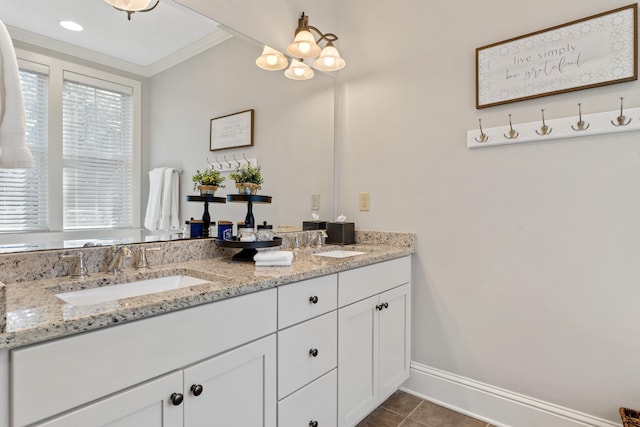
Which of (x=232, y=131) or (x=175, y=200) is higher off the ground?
(x=232, y=131)

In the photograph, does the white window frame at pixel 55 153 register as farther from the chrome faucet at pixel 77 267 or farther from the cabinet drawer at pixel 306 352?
the cabinet drawer at pixel 306 352

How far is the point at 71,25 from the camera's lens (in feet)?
4.04

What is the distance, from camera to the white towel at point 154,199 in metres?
1.47

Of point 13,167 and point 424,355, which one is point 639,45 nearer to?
point 424,355

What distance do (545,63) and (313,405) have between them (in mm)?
1881

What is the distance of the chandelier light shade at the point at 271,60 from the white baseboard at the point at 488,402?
1964 millimetres

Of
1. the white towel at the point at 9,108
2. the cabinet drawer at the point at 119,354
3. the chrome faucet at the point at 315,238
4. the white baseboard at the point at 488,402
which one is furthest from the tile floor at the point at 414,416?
the white towel at the point at 9,108

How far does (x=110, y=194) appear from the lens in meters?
1.35

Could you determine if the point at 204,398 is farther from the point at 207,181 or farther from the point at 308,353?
the point at 207,181

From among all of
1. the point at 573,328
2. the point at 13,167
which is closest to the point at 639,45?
the point at 573,328

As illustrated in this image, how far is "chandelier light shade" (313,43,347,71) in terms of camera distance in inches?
83.4

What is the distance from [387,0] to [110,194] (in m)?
1.99

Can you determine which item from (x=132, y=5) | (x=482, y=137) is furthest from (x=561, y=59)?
(x=132, y=5)

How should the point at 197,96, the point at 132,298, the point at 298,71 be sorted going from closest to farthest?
the point at 132,298 → the point at 197,96 → the point at 298,71
